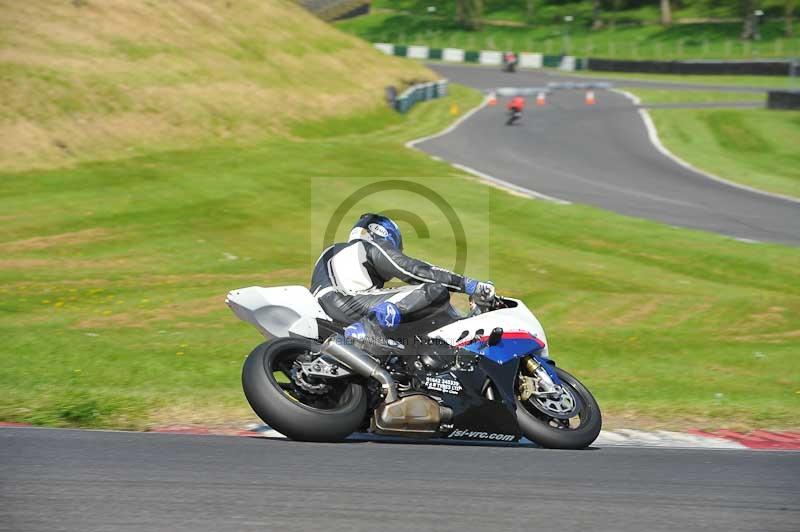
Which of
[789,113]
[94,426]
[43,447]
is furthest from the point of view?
[789,113]

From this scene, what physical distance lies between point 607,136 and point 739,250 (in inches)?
701

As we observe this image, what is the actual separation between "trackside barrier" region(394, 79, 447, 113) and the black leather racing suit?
1387 inches

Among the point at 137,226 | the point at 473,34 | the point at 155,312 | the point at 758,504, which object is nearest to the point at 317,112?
the point at 137,226

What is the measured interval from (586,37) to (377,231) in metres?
79.0

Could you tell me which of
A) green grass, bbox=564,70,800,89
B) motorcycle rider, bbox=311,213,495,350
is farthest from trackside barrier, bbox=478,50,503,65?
motorcycle rider, bbox=311,213,495,350

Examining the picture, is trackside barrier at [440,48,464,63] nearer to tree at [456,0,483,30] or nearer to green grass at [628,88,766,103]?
tree at [456,0,483,30]

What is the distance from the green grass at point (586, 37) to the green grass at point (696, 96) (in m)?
22.0

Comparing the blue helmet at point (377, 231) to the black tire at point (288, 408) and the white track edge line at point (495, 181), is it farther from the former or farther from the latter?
the white track edge line at point (495, 181)

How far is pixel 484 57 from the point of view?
7456 centimetres

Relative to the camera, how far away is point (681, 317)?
1434cm

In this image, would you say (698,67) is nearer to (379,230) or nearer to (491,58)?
(491,58)

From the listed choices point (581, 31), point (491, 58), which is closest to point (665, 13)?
point (581, 31)

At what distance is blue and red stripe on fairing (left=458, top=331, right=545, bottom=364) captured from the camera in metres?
7.76

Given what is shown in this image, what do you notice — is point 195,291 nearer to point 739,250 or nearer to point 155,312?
point 155,312
